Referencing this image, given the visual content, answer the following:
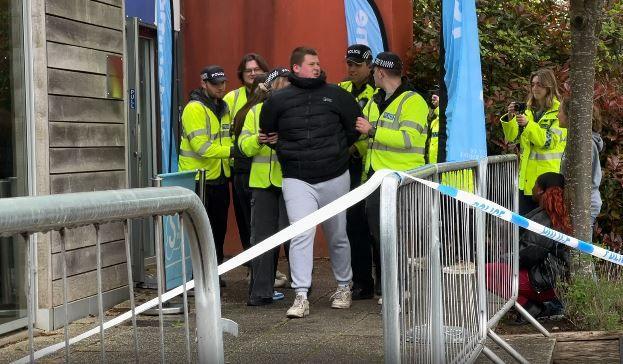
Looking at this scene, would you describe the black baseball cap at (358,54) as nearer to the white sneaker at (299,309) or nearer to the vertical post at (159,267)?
the white sneaker at (299,309)

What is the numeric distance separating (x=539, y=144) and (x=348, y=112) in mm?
1963

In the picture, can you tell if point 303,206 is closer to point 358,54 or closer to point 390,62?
point 390,62

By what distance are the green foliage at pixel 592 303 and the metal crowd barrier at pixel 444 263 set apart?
14.8 inches

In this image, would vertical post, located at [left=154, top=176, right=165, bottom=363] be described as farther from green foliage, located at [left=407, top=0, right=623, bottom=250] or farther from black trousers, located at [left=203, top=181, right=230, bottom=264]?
green foliage, located at [left=407, top=0, right=623, bottom=250]

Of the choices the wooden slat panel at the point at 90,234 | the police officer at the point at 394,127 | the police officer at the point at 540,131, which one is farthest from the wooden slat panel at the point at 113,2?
the wooden slat panel at the point at 90,234

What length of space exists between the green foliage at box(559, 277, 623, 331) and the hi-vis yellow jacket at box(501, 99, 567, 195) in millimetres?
2033

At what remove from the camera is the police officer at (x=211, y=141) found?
30.5 ft

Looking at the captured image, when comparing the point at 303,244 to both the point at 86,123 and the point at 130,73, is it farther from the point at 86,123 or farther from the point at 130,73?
the point at 130,73

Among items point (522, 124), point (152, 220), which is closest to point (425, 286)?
point (152, 220)

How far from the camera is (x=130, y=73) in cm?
988

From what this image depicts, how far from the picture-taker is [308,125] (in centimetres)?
815

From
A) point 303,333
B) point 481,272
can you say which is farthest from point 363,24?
point 481,272

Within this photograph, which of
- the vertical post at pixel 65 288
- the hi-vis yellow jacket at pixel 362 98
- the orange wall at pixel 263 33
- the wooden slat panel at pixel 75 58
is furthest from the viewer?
the orange wall at pixel 263 33

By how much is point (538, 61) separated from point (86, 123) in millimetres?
6159
